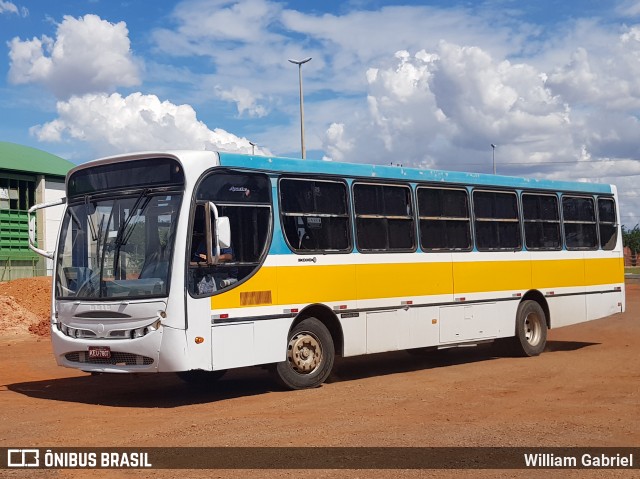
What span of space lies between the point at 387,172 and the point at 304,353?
3.35 m

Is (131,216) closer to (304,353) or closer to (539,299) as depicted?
(304,353)

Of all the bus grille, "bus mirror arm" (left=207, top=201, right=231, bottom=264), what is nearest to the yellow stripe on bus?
"bus mirror arm" (left=207, top=201, right=231, bottom=264)

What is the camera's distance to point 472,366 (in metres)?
15.7

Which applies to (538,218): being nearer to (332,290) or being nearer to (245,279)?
(332,290)

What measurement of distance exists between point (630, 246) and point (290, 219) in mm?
107671

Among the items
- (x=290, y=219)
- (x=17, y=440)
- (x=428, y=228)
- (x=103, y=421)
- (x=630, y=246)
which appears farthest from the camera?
(x=630, y=246)

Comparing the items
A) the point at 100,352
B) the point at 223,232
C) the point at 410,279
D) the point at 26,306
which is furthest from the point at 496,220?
the point at 26,306

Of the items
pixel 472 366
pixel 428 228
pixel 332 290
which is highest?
pixel 428 228

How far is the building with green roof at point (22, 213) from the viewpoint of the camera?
3941 centimetres

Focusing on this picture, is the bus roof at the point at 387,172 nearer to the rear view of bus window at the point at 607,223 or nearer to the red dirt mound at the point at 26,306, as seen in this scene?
the rear view of bus window at the point at 607,223

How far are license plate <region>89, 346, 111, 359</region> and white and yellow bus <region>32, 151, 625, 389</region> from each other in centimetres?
2

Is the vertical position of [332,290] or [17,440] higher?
[332,290]

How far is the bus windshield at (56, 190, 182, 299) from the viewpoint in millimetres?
11406

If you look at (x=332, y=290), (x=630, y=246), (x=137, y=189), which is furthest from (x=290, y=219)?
(x=630, y=246)
